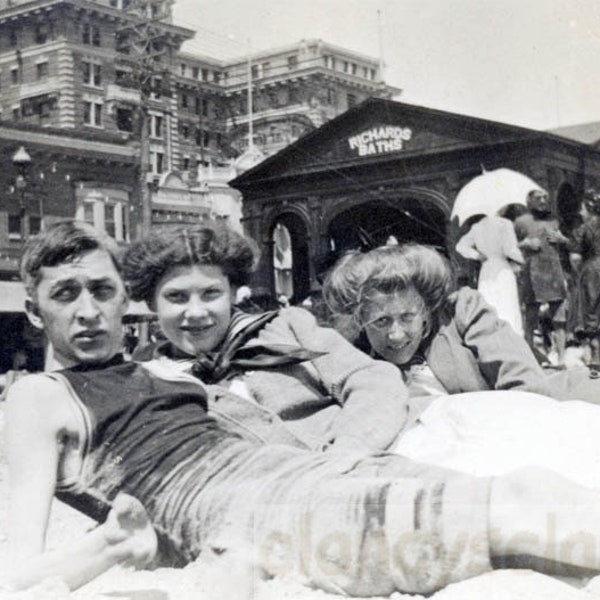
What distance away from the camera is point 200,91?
223 centimetres

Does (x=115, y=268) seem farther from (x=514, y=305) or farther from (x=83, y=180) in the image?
(x=514, y=305)

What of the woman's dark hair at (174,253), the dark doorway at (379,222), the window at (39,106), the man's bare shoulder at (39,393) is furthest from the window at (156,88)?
the man's bare shoulder at (39,393)

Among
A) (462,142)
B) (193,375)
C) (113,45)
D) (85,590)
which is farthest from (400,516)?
(462,142)

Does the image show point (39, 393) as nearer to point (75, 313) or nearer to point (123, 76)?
point (75, 313)

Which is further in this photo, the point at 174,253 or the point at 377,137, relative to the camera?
the point at 377,137

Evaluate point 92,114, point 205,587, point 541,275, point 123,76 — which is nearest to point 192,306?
point 205,587

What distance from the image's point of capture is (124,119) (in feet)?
7.25

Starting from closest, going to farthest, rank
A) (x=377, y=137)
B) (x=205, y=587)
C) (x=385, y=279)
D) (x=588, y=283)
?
1. (x=205, y=587)
2. (x=385, y=279)
3. (x=377, y=137)
4. (x=588, y=283)

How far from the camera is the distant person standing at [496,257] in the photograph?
3.49 meters

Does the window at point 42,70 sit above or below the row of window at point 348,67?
below

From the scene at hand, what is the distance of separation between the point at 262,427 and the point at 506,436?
1.38 feet

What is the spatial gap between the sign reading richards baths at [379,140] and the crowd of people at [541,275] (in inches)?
39.7

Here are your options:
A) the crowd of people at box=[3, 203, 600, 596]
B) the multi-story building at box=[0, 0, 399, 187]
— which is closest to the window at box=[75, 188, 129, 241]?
the multi-story building at box=[0, 0, 399, 187]

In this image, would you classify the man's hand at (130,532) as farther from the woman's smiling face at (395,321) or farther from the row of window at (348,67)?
the row of window at (348,67)
